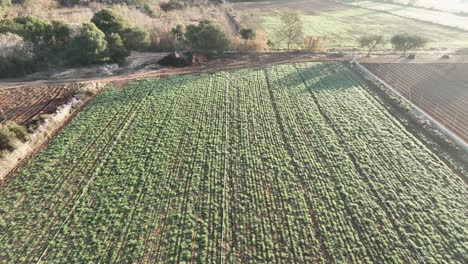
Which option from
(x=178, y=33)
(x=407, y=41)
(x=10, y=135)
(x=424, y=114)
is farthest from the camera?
Result: (x=178, y=33)

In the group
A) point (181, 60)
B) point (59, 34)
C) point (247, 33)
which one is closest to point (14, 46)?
point (59, 34)

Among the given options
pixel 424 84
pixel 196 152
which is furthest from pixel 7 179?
pixel 424 84

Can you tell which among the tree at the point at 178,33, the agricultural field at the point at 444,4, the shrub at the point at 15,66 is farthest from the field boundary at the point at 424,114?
the agricultural field at the point at 444,4

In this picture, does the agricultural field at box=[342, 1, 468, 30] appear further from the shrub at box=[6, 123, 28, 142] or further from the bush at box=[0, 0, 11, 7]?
Answer: the bush at box=[0, 0, 11, 7]

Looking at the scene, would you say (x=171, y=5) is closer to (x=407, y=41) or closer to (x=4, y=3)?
(x=4, y=3)

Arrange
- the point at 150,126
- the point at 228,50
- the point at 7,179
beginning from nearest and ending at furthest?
the point at 7,179
the point at 150,126
the point at 228,50

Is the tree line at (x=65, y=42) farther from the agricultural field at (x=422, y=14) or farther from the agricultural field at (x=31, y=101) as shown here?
the agricultural field at (x=422, y=14)

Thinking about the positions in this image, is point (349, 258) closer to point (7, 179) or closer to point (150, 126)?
point (150, 126)
